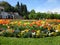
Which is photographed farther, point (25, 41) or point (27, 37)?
point (27, 37)

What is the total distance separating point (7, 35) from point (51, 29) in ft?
7.37

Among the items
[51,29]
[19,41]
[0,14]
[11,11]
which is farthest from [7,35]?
[11,11]

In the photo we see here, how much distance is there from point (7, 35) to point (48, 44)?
237cm

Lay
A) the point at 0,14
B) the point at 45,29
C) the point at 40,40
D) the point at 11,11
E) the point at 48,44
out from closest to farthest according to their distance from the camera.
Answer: the point at 48,44, the point at 40,40, the point at 45,29, the point at 0,14, the point at 11,11

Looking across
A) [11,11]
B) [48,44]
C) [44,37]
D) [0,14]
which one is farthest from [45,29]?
[11,11]

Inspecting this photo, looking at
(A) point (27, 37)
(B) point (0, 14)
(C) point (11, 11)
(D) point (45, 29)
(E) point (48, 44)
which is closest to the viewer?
(E) point (48, 44)

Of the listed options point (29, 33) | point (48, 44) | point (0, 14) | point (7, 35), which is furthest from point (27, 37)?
point (0, 14)

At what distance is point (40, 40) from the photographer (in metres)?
8.80

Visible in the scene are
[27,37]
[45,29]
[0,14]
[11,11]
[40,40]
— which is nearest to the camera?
[40,40]

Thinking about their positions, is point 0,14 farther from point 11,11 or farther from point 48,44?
point 48,44

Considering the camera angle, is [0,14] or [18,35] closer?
[18,35]

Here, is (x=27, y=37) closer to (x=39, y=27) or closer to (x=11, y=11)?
(x=39, y=27)

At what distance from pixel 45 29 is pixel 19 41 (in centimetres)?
254

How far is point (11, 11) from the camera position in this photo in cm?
5566
